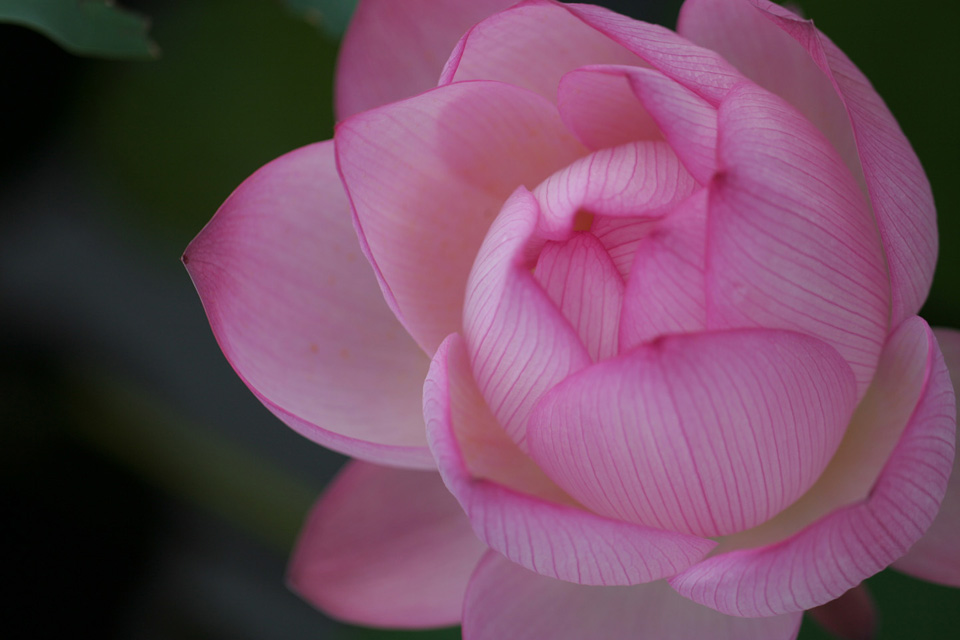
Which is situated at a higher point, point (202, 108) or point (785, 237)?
point (785, 237)

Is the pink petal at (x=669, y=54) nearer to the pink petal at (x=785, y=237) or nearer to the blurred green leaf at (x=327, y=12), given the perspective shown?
the pink petal at (x=785, y=237)

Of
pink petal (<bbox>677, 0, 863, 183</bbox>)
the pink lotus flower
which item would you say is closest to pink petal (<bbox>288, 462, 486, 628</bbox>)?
the pink lotus flower

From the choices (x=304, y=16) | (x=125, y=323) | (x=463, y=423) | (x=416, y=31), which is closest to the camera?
(x=463, y=423)

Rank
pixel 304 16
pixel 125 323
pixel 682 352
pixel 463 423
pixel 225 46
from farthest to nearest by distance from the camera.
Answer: pixel 125 323 → pixel 225 46 → pixel 304 16 → pixel 463 423 → pixel 682 352

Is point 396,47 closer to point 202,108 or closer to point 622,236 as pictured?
point 622,236

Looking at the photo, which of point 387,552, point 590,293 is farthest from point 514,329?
point 387,552

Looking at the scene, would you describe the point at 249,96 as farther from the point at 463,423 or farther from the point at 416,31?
the point at 463,423

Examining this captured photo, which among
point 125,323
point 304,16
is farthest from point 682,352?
point 125,323
